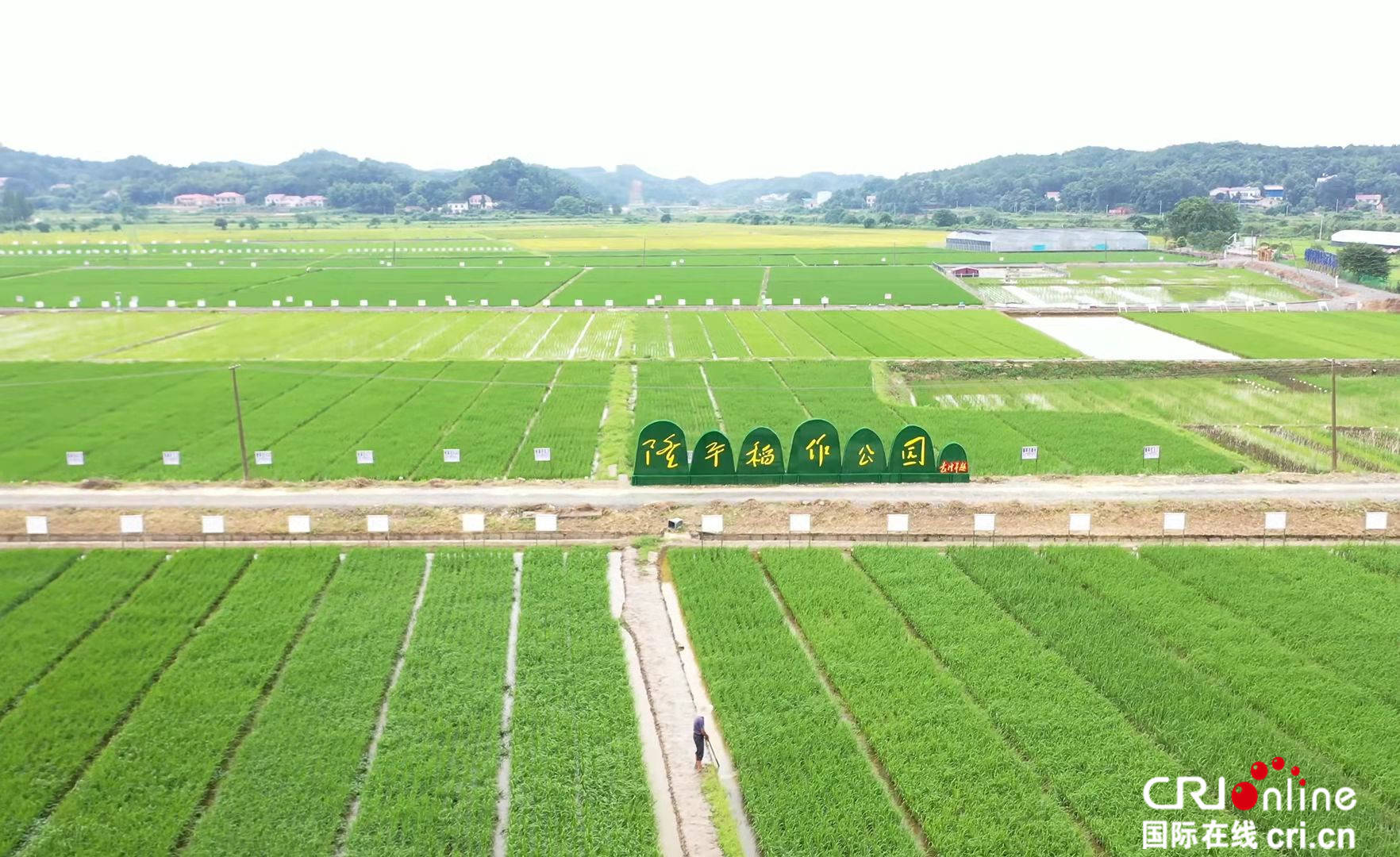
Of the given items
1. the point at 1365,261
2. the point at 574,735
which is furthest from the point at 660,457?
→ the point at 1365,261

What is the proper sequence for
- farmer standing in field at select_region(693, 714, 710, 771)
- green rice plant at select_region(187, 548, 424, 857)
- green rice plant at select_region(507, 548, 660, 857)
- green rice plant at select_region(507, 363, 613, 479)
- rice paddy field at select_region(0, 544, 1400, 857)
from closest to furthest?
green rice plant at select_region(187, 548, 424, 857)
green rice plant at select_region(507, 548, 660, 857)
rice paddy field at select_region(0, 544, 1400, 857)
farmer standing in field at select_region(693, 714, 710, 771)
green rice plant at select_region(507, 363, 613, 479)

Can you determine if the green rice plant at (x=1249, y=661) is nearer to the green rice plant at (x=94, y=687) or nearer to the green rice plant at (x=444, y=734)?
the green rice plant at (x=444, y=734)

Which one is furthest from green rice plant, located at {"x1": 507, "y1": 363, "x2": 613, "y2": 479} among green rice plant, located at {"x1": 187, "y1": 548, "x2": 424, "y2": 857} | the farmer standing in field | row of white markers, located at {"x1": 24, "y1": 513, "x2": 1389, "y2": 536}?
the farmer standing in field

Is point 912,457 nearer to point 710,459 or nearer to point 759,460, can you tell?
point 759,460

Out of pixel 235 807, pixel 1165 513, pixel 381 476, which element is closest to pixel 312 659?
pixel 235 807

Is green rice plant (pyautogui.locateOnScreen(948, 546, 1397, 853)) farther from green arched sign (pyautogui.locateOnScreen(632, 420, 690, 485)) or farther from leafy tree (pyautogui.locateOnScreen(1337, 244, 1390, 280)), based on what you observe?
leafy tree (pyautogui.locateOnScreen(1337, 244, 1390, 280))

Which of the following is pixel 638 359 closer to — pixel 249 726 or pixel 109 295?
pixel 249 726

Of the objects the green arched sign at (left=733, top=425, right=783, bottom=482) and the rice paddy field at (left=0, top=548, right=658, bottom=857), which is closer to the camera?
the rice paddy field at (left=0, top=548, right=658, bottom=857)
